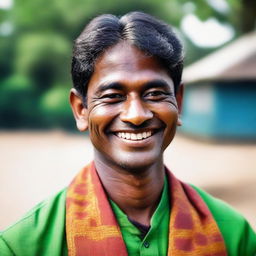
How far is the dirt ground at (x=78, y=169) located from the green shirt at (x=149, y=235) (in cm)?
418

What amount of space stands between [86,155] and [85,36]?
1118 cm

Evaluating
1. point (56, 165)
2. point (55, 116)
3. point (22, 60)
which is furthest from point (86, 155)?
point (22, 60)

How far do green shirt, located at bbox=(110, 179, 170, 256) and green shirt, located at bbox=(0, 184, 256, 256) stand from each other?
26 centimetres

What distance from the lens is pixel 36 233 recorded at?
1.75m

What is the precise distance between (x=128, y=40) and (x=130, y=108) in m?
0.32

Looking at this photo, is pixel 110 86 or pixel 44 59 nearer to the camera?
pixel 110 86

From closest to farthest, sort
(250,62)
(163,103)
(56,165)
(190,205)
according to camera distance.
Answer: (163,103) < (190,205) < (56,165) < (250,62)

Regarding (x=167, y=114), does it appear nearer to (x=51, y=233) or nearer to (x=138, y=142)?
(x=138, y=142)

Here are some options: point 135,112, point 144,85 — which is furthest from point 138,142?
Result: point 144,85

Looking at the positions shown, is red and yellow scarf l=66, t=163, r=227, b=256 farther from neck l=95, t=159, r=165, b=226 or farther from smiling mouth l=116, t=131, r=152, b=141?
smiling mouth l=116, t=131, r=152, b=141

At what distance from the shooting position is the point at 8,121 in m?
23.0

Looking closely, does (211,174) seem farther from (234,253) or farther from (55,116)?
(55,116)

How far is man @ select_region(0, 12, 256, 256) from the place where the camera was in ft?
5.81

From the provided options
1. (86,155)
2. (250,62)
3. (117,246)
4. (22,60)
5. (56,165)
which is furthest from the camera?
(22,60)
